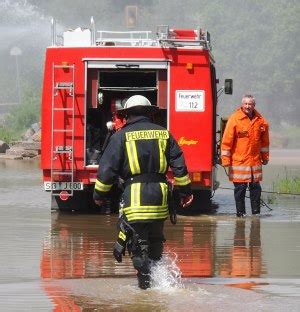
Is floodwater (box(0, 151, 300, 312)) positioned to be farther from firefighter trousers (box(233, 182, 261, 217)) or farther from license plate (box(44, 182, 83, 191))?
license plate (box(44, 182, 83, 191))

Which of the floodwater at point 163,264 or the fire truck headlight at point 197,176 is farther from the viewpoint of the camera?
the fire truck headlight at point 197,176

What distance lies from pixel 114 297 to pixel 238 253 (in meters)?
3.06

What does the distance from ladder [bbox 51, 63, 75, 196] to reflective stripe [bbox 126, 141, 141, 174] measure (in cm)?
658

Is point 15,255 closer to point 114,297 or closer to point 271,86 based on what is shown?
point 114,297

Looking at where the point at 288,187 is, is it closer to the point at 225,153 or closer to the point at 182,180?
the point at 225,153

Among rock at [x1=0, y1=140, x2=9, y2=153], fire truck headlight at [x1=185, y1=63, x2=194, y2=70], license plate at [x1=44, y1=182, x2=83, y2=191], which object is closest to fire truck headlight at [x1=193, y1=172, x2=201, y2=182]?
fire truck headlight at [x1=185, y1=63, x2=194, y2=70]

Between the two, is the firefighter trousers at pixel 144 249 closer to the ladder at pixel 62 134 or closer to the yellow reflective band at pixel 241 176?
the yellow reflective band at pixel 241 176

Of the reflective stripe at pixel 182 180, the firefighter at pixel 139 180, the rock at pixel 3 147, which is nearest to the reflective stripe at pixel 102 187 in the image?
the firefighter at pixel 139 180

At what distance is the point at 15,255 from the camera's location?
11984mm

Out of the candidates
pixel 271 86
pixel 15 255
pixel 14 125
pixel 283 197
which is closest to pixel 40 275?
pixel 15 255

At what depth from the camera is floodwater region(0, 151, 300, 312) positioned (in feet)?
30.4

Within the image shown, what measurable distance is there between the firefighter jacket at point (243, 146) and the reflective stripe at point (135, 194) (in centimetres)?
636

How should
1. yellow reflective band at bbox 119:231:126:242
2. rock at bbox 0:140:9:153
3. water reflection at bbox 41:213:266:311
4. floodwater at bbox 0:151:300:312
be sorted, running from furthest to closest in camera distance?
rock at bbox 0:140:9:153 → water reflection at bbox 41:213:266:311 → yellow reflective band at bbox 119:231:126:242 → floodwater at bbox 0:151:300:312

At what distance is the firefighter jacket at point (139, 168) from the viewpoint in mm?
9461
